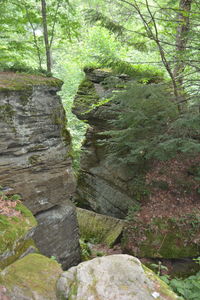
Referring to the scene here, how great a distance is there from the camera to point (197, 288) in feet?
13.6

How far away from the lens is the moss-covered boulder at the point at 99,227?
8922mm

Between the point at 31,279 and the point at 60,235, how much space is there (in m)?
3.59

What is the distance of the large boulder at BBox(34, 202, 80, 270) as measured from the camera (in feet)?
20.2

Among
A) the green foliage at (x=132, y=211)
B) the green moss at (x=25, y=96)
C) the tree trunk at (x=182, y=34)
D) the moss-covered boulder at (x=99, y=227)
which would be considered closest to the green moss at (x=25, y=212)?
the green moss at (x=25, y=96)

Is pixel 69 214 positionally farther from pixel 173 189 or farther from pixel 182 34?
pixel 182 34

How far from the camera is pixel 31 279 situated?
3084mm

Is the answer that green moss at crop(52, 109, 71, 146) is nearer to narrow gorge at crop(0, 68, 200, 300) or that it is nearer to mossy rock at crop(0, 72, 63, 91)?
narrow gorge at crop(0, 68, 200, 300)

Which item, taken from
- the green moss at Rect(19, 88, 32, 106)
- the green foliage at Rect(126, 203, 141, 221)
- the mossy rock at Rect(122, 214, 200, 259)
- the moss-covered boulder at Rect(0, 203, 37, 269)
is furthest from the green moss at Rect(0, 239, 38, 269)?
the green foliage at Rect(126, 203, 141, 221)

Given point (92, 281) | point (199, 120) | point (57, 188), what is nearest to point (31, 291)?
point (92, 281)

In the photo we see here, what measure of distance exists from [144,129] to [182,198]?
8.48 feet

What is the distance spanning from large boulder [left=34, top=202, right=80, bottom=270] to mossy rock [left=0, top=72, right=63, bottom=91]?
3.23 m

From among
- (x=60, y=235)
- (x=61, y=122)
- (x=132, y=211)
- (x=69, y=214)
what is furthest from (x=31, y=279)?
(x=132, y=211)

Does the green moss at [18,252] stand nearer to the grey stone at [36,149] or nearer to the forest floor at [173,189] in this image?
the grey stone at [36,149]

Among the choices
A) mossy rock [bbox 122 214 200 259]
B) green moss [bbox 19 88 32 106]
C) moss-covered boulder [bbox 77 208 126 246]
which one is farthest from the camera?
moss-covered boulder [bbox 77 208 126 246]
